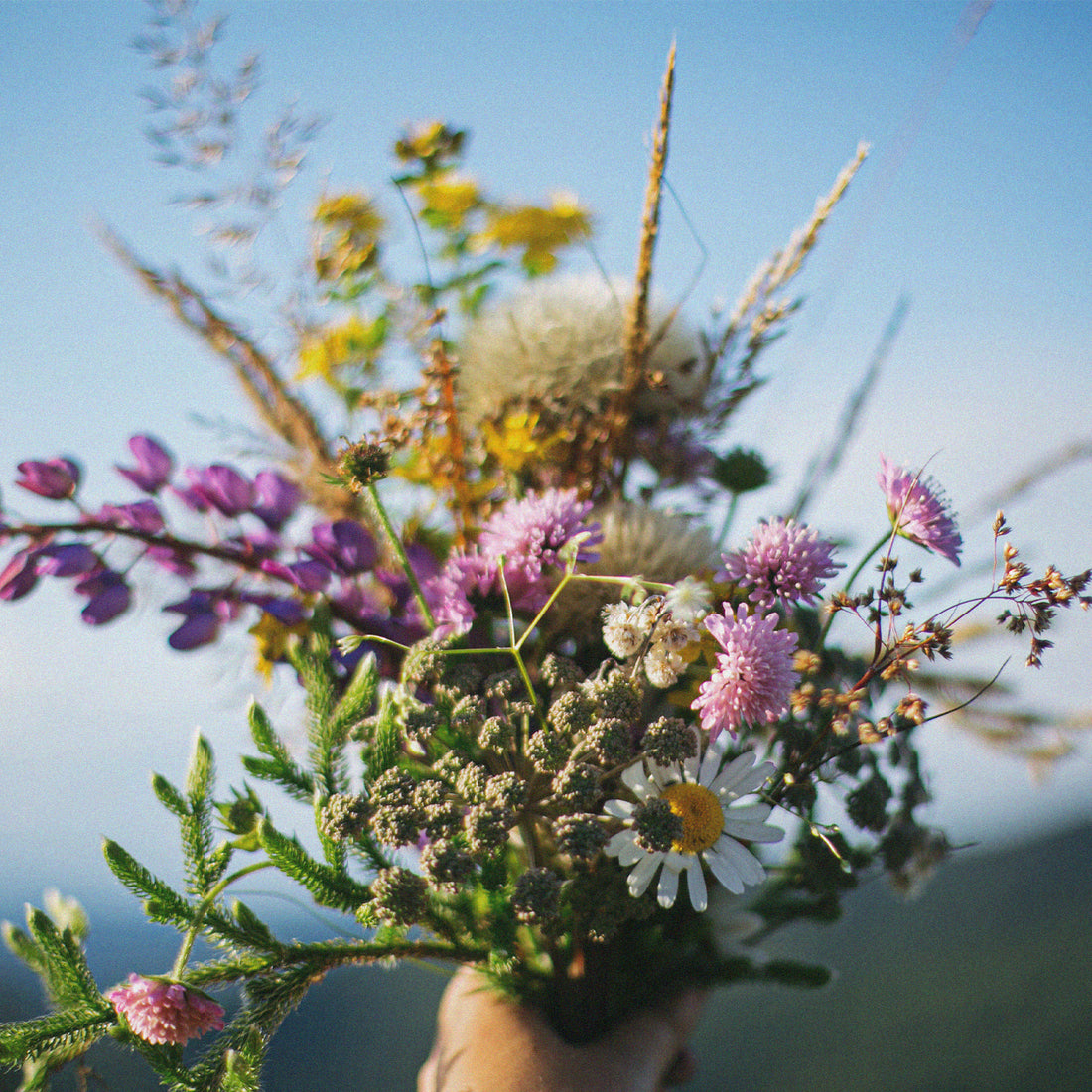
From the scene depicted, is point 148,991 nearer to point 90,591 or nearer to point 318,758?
point 318,758

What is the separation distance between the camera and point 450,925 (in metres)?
0.55

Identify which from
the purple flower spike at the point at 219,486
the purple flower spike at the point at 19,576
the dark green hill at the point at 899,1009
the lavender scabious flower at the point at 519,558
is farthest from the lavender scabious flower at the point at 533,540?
the dark green hill at the point at 899,1009

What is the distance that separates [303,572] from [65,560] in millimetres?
165

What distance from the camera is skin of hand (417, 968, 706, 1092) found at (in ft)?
1.97

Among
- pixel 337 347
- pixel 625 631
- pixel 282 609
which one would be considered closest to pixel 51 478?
pixel 282 609

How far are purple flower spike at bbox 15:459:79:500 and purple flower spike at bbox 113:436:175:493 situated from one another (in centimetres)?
5

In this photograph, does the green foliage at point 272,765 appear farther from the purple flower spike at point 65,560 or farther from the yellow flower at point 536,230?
the yellow flower at point 536,230

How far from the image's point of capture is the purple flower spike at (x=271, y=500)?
673mm

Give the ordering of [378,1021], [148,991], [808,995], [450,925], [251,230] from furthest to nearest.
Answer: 1. [808,995]
2. [378,1021]
3. [251,230]
4. [450,925]
5. [148,991]

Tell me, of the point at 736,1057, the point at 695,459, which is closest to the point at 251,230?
the point at 695,459

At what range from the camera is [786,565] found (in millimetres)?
527

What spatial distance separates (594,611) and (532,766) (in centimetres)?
16

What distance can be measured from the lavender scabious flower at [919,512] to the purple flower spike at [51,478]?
58cm

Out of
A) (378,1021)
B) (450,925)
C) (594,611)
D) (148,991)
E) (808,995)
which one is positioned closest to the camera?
(148,991)
